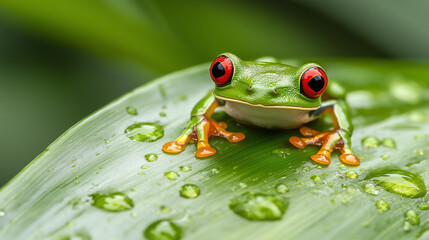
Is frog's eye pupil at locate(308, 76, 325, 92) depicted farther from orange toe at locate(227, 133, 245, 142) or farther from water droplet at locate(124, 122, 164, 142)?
water droplet at locate(124, 122, 164, 142)

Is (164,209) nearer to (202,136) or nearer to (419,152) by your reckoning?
(202,136)

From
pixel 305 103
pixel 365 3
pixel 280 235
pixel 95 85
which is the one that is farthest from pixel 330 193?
pixel 95 85

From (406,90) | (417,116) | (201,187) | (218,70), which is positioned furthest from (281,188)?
(406,90)

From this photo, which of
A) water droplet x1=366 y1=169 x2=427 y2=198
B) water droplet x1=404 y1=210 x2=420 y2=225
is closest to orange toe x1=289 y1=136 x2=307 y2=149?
water droplet x1=366 y1=169 x2=427 y2=198

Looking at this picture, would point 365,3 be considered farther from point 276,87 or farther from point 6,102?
point 6,102

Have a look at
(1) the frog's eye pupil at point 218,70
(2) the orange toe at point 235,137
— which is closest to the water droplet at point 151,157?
(2) the orange toe at point 235,137

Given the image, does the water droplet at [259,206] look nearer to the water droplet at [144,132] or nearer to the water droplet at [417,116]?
the water droplet at [144,132]
